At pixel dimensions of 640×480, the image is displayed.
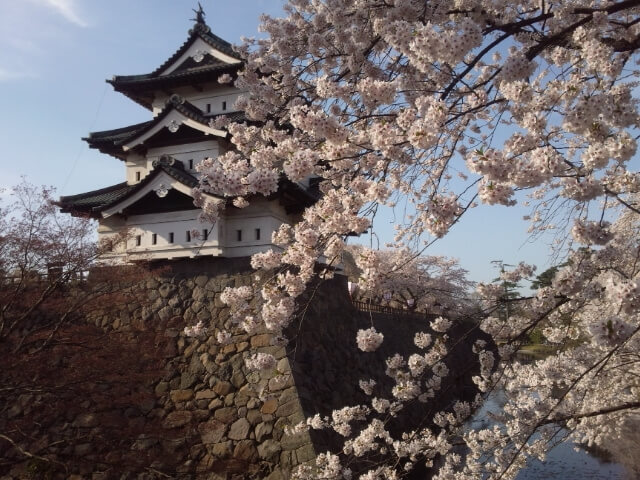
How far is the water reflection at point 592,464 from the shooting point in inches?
424

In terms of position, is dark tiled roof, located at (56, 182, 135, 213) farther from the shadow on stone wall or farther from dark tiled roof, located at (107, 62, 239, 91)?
the shadow on stone wall

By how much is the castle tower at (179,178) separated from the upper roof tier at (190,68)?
22 millimetres

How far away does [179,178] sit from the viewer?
29.0 feet

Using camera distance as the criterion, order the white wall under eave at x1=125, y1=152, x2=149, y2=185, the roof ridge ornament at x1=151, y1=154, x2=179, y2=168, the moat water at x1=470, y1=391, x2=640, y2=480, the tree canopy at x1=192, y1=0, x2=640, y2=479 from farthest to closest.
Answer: the moat water at x1=470, y1=391, x2=640, y2=480, the white wall under eave at x1=125, y1=152, x2=149, y2=185, the roof ridge ornament at x1=151, y1=154, x2=179, y2=168, the tree canopy at x1=192, y1=0, x2=640, y2=479

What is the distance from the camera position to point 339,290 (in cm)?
1118

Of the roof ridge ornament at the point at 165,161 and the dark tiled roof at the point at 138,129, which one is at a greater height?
the dark tiled roof at the point at 138,129

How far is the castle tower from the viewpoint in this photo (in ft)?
30.0

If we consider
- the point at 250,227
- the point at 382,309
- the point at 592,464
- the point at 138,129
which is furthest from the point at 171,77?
the point at 592,464

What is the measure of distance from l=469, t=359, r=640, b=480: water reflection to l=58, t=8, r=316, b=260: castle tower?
7460mm

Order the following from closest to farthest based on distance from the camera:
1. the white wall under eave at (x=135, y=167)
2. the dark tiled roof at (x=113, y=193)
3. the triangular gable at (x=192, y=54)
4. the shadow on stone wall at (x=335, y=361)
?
the shadow on stone wall at (x=335, y=361)
the dark tiled roof at (x=113, y=193)
the white wall under eave at (x=135, y=167)
the triangular gable at (x=192, y=54)

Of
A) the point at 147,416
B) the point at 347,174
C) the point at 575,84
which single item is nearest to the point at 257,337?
the point at 147,416

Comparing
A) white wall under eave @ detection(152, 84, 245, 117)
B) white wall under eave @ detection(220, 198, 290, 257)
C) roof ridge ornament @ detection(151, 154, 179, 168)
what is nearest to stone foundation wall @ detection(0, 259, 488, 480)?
white wall under eave @ detection(220, 198, 290, 257)

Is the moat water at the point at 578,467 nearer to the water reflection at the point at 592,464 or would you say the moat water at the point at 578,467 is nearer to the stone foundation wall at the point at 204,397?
the water reflection at the point at 592,464

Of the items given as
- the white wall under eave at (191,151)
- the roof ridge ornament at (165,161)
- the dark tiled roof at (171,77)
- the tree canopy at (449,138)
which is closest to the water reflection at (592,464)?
the tree canopy at (449,138)
